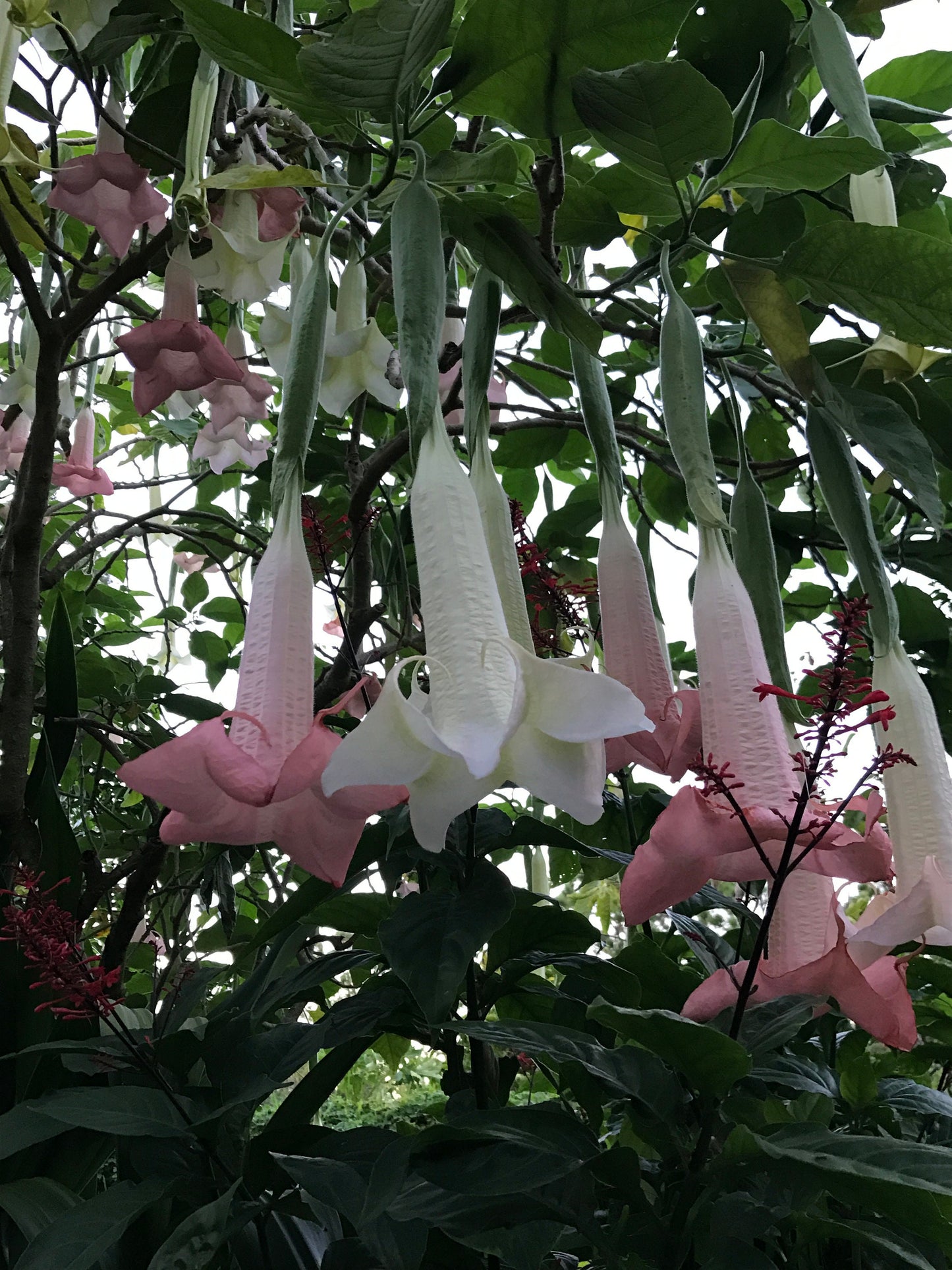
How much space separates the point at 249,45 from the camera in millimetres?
522

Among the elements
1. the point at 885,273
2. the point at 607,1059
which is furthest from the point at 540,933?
the point at 885,273

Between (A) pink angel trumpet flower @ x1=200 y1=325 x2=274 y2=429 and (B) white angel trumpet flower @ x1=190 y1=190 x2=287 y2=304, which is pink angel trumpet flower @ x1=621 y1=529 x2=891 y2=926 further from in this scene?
(A) pink angel trumpet flower @ x1=200 y1=325 x2=274 y2=429

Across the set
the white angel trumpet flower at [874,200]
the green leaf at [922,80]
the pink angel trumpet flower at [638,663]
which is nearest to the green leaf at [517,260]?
the pink angel trumpet flower at [638,663]

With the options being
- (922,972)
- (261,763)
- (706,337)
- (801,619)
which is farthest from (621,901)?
(801,619)

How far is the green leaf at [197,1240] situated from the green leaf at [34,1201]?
0.49 ft

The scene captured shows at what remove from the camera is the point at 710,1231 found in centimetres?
54

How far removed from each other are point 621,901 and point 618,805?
537 mm

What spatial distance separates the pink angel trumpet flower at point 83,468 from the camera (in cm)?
144

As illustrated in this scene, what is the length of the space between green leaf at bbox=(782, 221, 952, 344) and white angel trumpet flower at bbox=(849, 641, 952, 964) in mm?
180

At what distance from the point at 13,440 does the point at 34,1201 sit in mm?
1061

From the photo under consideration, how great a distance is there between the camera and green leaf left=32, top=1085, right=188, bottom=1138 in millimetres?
565

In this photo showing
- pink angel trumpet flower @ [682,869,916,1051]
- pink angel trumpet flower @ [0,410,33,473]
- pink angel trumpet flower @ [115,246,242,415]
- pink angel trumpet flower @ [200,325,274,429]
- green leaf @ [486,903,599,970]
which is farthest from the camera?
pink angel trumpet flower @ [0,410,33,473]

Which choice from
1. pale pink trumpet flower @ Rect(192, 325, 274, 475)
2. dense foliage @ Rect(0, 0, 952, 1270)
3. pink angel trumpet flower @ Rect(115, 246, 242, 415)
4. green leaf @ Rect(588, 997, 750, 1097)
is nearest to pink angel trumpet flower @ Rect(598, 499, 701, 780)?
dense foliage @ Rect(0, 0, 952, 1270)

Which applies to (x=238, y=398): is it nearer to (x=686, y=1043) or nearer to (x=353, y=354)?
(x=353, y=354)
